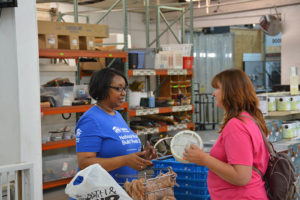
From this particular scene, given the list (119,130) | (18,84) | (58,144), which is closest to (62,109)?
(58,144)

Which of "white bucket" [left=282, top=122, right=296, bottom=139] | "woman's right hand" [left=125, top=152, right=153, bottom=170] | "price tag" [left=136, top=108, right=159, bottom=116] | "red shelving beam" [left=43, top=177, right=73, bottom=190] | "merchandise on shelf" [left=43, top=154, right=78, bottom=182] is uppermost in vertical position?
"woman's right hand" [left=125, top=152, right=153, bottom=170]

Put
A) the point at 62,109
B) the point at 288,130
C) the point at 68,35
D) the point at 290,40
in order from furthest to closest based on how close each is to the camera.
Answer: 1. the point at 290,40
2. the point at 68,35
3. the point at 62,109
4. the point at 288,130

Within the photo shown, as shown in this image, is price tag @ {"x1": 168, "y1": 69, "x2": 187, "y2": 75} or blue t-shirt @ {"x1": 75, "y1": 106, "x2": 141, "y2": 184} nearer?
blue t-shirt @ {"x1": 75, "y1": 106, "x2": 141, "y2": 184}

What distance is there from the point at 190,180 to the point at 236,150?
898 millimetres

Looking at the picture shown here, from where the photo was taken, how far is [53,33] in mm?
5199

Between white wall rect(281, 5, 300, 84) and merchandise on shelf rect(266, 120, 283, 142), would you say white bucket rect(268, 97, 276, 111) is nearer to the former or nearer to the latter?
merchandise on shelf rect(266, 120, 283, 142)

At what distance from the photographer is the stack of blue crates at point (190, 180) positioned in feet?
9.00

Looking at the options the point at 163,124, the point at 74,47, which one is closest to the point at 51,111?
the point at 74,47

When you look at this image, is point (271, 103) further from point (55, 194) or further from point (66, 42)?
point (55, 194)

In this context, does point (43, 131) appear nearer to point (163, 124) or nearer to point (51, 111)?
point (51, 111)

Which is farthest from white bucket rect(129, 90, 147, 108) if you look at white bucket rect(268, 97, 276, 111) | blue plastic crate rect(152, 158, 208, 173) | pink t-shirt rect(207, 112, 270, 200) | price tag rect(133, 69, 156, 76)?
pink t-shirt rect(207, 112, 270, 200)

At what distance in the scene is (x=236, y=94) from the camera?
2.04 meters

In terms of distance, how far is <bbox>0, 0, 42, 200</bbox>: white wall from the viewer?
8.95 ft

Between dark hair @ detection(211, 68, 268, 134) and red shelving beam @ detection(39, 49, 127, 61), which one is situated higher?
red shelving beam @ detection(39, 49, 127, 61)
